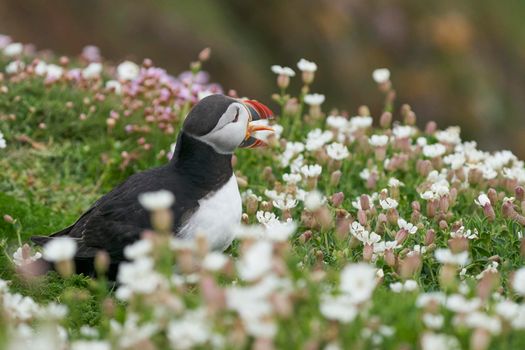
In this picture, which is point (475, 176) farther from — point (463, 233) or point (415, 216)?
point (463, 233)

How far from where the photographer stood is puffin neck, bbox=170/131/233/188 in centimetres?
515

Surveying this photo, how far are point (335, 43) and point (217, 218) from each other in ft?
27.9

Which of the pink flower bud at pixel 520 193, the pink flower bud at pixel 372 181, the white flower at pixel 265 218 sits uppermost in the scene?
the pink flower bud at pixel 372 181

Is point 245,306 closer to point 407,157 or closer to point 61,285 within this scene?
point 61,285

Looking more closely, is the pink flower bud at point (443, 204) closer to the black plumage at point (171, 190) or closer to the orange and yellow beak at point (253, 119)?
the orange and yellow beak at point (253, 119)

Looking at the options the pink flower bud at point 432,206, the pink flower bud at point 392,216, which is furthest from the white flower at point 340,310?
the pink flower bud at point 432,206

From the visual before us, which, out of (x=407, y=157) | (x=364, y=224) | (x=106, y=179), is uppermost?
(x=407, y=157)

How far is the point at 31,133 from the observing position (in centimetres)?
735

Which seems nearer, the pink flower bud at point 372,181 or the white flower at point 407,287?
the white flower at point 407,287

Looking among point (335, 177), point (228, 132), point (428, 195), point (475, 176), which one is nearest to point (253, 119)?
point (228, 132)

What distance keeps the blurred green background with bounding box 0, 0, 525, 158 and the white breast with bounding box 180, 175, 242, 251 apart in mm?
7384

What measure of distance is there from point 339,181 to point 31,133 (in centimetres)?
246

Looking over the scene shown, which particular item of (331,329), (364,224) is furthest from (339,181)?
(331,329)

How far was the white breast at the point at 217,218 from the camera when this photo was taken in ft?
16.3
